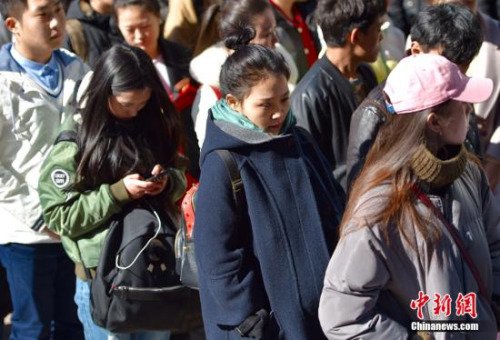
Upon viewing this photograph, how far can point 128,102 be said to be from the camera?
153 inches

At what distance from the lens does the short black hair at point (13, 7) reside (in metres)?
4.45

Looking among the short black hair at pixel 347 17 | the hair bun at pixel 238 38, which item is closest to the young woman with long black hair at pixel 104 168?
the hair bun at pixel 238 38

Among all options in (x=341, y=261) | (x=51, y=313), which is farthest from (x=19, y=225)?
(x=341, y=261)

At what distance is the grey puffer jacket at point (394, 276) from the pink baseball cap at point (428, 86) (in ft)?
0.94

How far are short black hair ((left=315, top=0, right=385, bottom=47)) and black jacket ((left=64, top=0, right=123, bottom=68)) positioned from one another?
1.63 metres

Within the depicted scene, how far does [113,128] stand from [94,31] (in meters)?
1.76

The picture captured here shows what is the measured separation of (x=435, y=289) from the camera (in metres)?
2.71

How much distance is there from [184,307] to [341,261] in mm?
1231

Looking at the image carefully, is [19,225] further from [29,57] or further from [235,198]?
[235,198]

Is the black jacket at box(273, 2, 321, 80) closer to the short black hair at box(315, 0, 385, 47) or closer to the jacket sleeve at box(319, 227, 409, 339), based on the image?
the short black hair at box(315, 0, 385, 47)

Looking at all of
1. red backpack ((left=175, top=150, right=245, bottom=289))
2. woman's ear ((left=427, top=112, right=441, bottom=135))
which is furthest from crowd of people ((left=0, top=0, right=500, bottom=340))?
red backpack ((left=175, top=150, right=245, bottom=289))

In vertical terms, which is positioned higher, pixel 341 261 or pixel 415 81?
pixel 415 81

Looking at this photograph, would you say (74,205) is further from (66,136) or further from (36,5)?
(36,5)

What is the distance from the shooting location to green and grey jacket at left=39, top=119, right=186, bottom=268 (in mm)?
3816
